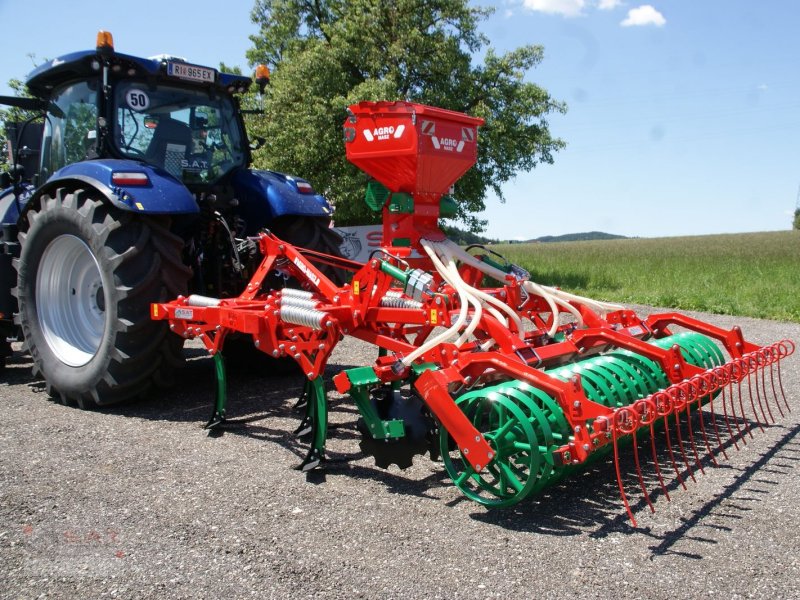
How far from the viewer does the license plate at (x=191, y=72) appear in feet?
16.8

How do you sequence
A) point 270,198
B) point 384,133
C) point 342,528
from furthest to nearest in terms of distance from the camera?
point 270,198 < point 384,133 < point 342,528

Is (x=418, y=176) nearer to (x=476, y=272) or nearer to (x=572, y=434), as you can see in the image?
(x=476, y=272)

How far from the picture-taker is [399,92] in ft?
46.7

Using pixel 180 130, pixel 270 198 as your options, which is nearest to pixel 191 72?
pixel 180 130

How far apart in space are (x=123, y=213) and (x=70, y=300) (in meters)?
1.02

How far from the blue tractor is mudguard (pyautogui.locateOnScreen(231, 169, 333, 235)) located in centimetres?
1

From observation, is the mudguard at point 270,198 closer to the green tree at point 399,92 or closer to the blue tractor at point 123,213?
the blue tractor at point 123,213

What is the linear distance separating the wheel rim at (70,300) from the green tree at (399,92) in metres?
8.40

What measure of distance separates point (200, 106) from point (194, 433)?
2504 mm

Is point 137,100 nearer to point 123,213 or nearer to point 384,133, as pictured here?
point 123,213

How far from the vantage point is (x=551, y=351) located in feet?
12.5

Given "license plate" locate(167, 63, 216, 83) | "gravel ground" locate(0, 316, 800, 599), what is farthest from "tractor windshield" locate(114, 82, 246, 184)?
"gravel ground" locate(0, 316, 800, 599)

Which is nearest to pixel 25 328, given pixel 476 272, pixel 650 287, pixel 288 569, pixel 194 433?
pixel 194 433

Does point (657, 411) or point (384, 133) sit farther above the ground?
point (384, 133)
